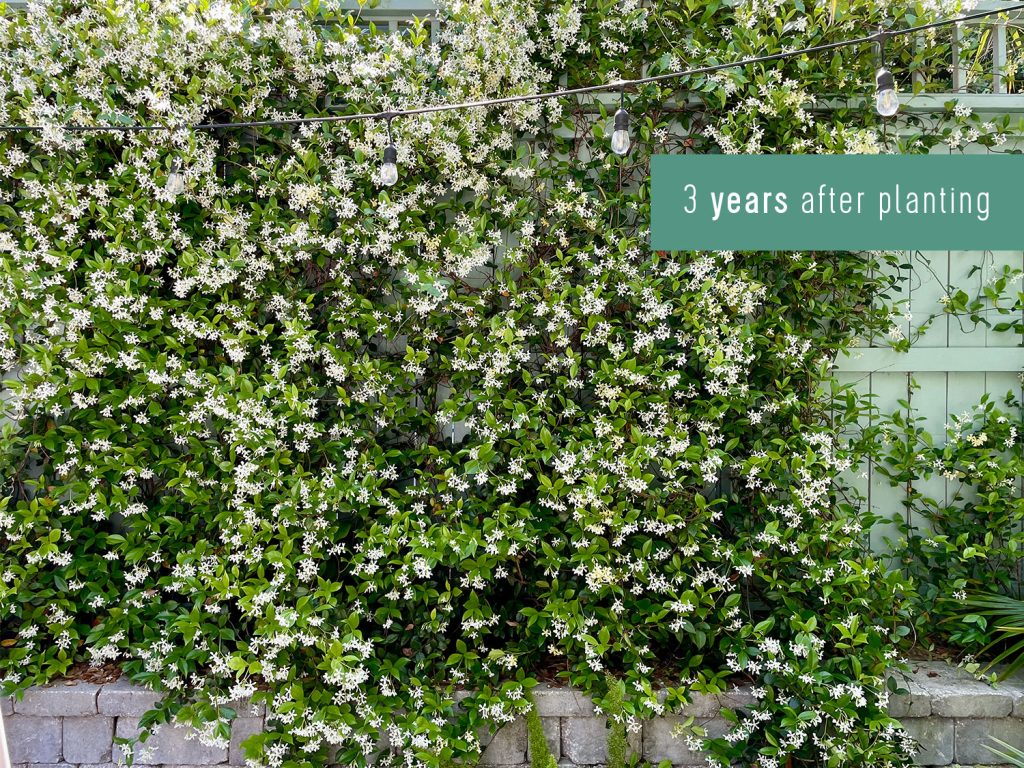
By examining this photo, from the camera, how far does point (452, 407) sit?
2.70 m

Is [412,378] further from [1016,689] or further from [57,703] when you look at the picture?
[1016,689]

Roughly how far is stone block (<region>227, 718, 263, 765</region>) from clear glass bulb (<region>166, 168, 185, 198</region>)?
6.65 feet

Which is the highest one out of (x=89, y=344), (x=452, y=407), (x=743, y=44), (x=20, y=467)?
(x=743, y=44)

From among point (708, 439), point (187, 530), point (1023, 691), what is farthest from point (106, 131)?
point (1023, 691)

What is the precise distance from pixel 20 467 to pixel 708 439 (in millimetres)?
2787

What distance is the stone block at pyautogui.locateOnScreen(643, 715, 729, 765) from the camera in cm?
264

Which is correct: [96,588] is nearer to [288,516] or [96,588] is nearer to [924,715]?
[288,516]

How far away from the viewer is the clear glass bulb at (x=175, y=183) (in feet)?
8.27

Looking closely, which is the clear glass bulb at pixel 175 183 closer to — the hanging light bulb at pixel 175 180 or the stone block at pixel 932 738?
the hanging light bulb at pixel 175 180

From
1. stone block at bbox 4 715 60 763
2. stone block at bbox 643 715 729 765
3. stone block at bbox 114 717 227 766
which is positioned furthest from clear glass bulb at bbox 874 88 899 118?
stone block at bbox 4 715 60 763

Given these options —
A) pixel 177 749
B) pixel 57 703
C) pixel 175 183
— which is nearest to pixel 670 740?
pixel 177 749

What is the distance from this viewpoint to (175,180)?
253 cm

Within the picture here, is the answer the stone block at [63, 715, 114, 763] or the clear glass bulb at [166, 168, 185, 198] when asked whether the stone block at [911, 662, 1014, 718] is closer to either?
the stone block at [63, 715, 114, 763]

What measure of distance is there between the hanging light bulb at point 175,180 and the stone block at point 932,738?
3.44 metres
